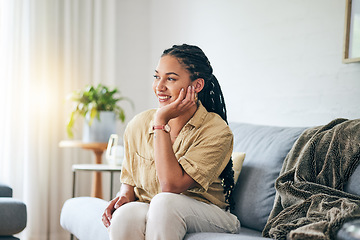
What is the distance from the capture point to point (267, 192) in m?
1.90

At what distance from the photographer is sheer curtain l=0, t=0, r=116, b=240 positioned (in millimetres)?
3486

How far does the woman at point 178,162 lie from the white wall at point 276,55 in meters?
0.59

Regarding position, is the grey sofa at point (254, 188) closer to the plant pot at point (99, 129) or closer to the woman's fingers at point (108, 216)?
the woman's fingers at point (108, 216)

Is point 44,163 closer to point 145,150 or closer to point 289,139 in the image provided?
point 145,150

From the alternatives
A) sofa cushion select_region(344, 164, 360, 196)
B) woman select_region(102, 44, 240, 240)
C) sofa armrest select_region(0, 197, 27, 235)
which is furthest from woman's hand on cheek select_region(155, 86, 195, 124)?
sofa armrest select_region(0, 197, 27, 235)

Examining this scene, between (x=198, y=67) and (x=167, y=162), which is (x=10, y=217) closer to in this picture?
(x=167, y=162)

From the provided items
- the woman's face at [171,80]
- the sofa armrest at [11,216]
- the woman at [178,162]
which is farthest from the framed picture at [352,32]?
the sofa armrest at [11,216]

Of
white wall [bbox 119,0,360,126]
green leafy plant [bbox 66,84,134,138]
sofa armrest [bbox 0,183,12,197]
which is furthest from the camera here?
green leafy plant [bbox 66,84,134,138]

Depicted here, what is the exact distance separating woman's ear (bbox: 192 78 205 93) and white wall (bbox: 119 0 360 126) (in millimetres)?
694

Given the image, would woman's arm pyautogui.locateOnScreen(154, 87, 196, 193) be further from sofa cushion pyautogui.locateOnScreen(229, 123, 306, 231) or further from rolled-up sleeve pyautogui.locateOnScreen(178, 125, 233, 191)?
sofa cushion pyautogui.locateOnScreen(229, 123, 306, 231)

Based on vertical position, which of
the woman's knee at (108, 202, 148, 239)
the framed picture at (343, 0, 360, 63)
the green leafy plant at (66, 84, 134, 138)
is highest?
the framed picture at (343, 0, 360, 63)

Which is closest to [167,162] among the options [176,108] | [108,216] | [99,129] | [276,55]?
[176,108]

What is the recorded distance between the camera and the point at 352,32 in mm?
2076

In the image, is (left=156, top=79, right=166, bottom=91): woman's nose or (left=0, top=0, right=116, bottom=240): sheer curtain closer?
(left=156, top=79, right=166, bottom=91): woman's nose
